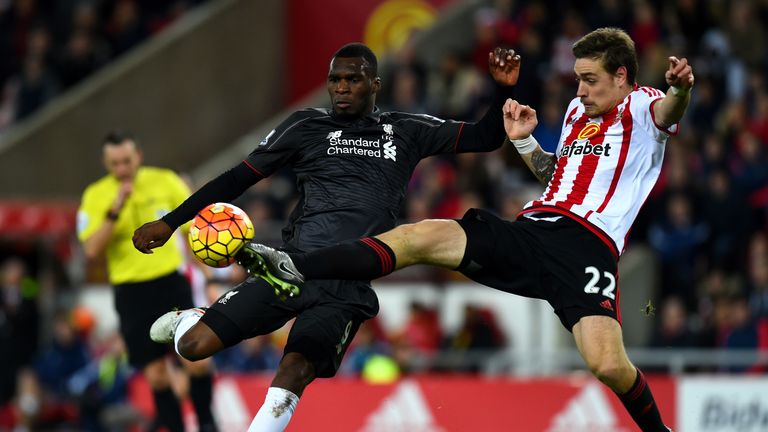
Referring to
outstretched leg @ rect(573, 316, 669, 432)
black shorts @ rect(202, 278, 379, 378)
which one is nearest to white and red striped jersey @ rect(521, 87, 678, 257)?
outstretched leg @ rect(573, 316, 669, 432)

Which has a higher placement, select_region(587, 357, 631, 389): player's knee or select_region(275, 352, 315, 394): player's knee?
select_region(275, 352, 315, 394): player's knee

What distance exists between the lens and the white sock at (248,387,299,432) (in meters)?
7.69

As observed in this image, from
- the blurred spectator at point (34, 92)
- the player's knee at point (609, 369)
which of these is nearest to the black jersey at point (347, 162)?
the player's knee at point (609, 369)

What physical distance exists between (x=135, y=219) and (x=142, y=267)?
38 centimetres

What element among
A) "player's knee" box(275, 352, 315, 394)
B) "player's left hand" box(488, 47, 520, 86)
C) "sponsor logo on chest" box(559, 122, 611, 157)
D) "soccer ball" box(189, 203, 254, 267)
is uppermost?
"player's left hand" box(488, 47, 520, 86)

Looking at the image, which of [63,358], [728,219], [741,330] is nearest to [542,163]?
[741,330]

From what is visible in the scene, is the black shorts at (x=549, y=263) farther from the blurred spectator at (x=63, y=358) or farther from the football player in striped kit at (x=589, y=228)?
the blurred spectator at (x=63, y=358)

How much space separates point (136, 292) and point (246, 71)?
1155 centimetres

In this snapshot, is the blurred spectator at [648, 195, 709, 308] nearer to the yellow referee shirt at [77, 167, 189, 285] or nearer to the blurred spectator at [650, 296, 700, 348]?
the blurred spectator at [650, 296, 700, 348]

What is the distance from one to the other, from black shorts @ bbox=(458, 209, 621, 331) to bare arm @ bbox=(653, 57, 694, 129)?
2.52ft

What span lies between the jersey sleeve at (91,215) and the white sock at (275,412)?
9.78ft

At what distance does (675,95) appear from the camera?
7449mm

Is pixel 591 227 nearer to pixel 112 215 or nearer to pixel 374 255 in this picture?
pixel 374 255

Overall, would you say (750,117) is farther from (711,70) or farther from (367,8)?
(367,8)
